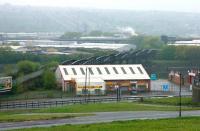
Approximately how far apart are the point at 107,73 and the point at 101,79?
2.43 metres

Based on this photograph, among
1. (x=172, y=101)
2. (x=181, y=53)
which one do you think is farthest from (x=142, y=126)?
(x=181, y=53)

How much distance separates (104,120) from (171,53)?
51978mm

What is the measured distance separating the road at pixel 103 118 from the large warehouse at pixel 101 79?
14.8 m

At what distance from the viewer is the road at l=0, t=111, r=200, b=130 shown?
20094 millimetres

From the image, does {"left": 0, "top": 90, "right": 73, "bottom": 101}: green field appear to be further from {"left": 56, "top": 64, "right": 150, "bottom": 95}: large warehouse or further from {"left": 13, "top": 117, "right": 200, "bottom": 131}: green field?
{"left": 13, "top": 117, "right": 200, "bottom": 131}: green field

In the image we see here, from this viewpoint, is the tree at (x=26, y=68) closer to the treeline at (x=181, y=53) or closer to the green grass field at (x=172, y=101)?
the green grass field at (x=172, y=101)

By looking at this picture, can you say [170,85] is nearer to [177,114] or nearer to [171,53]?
[177,114]

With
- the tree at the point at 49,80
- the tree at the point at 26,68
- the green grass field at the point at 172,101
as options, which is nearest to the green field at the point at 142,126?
the green grass field at the point at 172,101

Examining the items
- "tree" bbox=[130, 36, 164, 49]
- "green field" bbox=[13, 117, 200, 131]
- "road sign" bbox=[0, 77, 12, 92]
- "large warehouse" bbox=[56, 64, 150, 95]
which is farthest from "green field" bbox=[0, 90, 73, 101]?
"tree" bbox=[130, 36, 164, 49]

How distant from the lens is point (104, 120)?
2127 cm

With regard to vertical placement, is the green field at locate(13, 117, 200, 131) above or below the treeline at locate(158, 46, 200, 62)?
below

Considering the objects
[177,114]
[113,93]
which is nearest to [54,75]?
[113,93]

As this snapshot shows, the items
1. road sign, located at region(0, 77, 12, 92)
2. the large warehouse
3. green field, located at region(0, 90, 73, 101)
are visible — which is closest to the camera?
road sign, located at region(0, 77, 12, 92)

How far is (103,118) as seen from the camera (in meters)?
22.0
